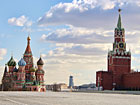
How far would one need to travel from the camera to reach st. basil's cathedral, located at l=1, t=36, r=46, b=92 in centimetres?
13125

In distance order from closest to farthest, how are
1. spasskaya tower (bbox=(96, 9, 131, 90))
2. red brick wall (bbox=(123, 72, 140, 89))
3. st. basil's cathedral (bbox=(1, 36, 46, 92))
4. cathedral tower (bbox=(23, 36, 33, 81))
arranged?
red brick wall (bbox=(123, 72, 140, 89)) → spasskaya tower (bbox=(96, 9, 131, 90)) → st. basil's cathedral (bbox=(1, 36, 46, 92)) → cathedral tower (bbox=(23, 36, 33, 81))

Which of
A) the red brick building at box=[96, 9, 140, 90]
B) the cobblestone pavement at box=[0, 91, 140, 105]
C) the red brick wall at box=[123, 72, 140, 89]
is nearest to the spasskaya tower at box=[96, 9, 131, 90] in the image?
the red brick building at box=[96, 9, 140, 90]

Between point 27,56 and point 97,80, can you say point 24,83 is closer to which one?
point 27,56

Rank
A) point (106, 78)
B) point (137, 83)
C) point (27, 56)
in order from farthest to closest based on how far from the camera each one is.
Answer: point (27, 56) < point (106, 78) < point (137, 83)

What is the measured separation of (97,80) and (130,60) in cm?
1493

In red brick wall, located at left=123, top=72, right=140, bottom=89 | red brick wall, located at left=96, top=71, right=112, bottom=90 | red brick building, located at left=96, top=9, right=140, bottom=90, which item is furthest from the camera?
red brick wall, located at left=96, top=71, right=112, bottom=90

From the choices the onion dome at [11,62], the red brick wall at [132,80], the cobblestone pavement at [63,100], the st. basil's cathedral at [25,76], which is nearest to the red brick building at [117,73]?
the red brick wall at [132,80]

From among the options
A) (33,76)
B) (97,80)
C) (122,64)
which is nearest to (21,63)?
(33,76)

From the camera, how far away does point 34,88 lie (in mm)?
132125

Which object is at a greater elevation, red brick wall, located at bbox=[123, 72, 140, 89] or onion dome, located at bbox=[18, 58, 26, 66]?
onion dome, located at bbox=[18, 58, 26, 66]

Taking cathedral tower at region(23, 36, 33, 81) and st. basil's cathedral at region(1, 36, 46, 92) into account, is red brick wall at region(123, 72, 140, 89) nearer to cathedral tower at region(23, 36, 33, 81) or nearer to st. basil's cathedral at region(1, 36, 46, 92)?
st. basil's cathedral at region(1, 36, 46, 92)

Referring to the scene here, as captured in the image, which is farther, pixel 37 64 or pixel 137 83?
pixel 37 64

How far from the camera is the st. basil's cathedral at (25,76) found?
5167 inches

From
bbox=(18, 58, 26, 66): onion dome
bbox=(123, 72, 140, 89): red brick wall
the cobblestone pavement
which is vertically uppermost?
bbox=(18, 58, 26, 66): onion dome
